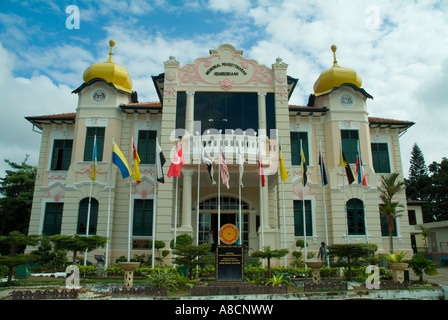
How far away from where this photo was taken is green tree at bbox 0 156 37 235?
1003 inches

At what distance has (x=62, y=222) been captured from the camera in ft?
65.1

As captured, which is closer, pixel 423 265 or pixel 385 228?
pixel 423 265

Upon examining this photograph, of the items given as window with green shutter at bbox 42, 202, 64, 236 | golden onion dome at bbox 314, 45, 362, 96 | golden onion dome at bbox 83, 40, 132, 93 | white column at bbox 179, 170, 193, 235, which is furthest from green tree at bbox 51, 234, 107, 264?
golden onion dome at bbox 314, 45, 362, 96

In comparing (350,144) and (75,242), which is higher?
(350,144)

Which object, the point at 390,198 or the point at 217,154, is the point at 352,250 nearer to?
the point at 217,154

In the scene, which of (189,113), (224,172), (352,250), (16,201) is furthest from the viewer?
(16,201)

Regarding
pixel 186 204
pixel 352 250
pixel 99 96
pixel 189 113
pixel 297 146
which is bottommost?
pixel 352 250

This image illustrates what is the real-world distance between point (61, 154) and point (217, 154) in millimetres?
10854

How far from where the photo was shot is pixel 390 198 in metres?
20.5

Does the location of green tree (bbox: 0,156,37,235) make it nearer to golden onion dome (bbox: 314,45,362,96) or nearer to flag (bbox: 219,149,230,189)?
flag (bbox: 219,149,230,189)

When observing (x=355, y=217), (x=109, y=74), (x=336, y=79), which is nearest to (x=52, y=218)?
(x=109, y=74)

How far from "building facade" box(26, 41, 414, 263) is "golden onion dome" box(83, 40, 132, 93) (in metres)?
0.07
